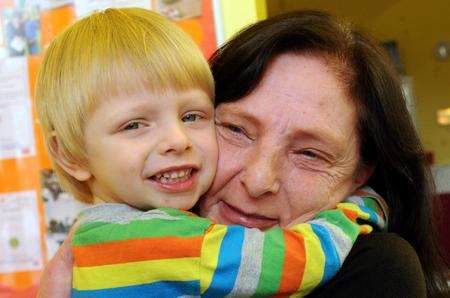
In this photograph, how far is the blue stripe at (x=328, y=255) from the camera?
94cm

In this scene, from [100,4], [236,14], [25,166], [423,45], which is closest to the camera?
[236,14]

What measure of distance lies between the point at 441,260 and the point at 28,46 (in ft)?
4.57

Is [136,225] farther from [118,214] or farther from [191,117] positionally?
[191,117]

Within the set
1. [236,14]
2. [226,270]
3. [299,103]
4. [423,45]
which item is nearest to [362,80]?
[299,103]

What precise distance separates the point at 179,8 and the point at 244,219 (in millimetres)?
846

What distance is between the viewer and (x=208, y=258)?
0.89 metres

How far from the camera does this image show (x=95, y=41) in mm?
1044

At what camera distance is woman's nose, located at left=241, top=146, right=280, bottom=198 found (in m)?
1.08

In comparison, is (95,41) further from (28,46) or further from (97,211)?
(28,46)

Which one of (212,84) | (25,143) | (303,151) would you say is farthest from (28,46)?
(303,151)

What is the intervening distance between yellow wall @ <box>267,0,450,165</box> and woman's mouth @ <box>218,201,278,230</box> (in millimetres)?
3815

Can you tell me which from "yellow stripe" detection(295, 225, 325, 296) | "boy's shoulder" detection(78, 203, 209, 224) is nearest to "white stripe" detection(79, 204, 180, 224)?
"boy's shoulder" detection(78, 203, 209, 224)

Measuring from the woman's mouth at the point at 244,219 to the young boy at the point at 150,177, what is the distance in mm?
90

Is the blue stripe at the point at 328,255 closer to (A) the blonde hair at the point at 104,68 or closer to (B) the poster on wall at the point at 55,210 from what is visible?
(A) the blonde hair at the point at 104,68
